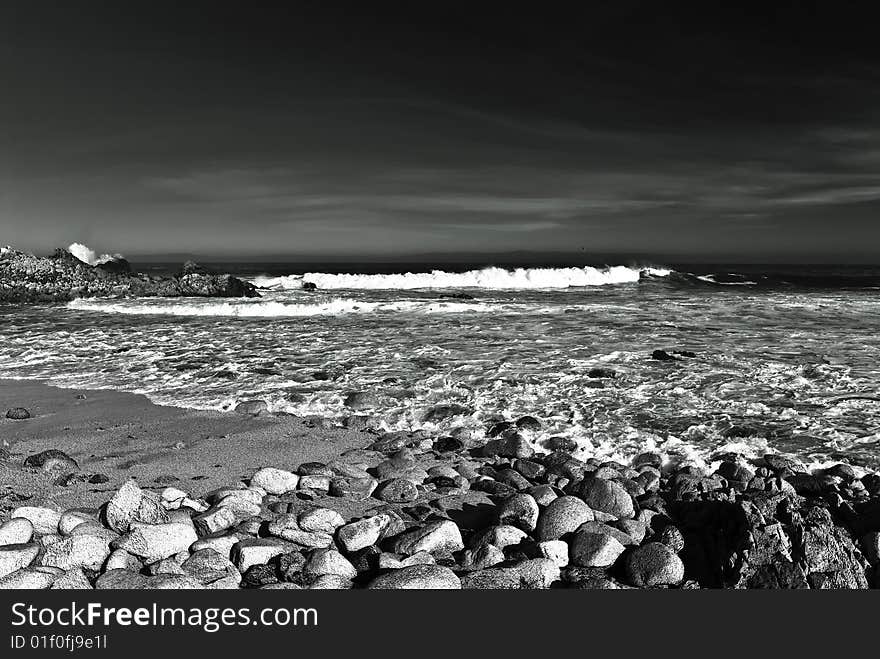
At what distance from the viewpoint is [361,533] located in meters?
3.36

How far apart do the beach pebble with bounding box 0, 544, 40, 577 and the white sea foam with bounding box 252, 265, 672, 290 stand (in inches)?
911

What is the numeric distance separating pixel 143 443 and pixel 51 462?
29.8 inches

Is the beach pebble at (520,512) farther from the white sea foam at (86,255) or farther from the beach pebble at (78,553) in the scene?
the white sea foam at (86,255)

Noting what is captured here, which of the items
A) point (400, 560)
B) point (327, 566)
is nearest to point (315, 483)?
point (327, 566)

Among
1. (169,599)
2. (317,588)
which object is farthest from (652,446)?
(169,599)

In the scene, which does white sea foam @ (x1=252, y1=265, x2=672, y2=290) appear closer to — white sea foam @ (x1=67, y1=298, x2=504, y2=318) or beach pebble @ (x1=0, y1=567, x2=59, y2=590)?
white sea foam @ (x1=67, y1=298, x2=504, y2=318)

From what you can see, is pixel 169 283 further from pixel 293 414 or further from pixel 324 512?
pixel 324 512

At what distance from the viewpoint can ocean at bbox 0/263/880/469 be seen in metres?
5.50

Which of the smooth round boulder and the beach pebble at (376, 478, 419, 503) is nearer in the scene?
the beach pebble at (376, 478, 419, 503)

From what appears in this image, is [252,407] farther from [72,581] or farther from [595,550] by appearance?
[595,550]

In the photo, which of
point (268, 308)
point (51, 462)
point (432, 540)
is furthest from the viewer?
point (268, 308)

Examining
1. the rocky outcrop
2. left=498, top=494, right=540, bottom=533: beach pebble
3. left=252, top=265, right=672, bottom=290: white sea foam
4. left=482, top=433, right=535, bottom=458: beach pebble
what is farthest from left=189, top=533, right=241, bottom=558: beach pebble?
left=252, top=265, right=672, bottom=290: white sea foam

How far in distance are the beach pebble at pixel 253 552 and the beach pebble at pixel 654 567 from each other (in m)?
1.86

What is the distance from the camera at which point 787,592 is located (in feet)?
9.41
